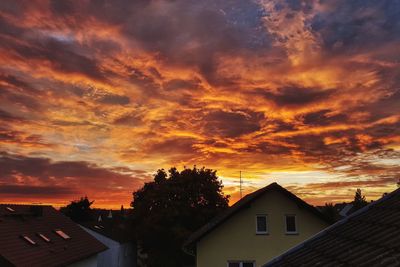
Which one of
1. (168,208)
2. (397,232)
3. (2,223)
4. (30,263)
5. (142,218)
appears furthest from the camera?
(142,218)

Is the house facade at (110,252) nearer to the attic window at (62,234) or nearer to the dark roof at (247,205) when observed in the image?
the attic window at (62,234)

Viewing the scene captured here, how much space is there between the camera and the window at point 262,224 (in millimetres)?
28031

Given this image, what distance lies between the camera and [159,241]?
49375 mm

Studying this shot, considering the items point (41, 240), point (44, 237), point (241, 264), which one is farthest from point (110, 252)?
point (241, 264)

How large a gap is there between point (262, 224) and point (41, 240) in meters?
16.2

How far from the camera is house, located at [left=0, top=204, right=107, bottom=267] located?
24677 millimetres

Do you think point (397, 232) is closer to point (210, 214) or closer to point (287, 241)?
point (287, 241)

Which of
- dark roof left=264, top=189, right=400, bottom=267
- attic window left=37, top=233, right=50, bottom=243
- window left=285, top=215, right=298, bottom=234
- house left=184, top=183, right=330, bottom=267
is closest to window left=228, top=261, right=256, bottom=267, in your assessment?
house left=184, top=183, right=330, bottom=267

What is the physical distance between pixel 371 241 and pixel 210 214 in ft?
150

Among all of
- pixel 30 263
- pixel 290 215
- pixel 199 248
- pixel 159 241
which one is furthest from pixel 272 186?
pixel 159 241

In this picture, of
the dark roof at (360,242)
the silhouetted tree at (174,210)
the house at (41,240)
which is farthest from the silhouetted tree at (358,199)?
the dark roof at (360,242)

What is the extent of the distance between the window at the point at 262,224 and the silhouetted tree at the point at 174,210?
65.0 feet

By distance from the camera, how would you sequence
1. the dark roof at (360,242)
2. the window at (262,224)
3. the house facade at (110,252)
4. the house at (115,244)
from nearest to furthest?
the dark roof at (360,242) → the window at (262,224) → the house facade at (110,252) → the house at (115,244)

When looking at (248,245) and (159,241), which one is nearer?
(248,245)
